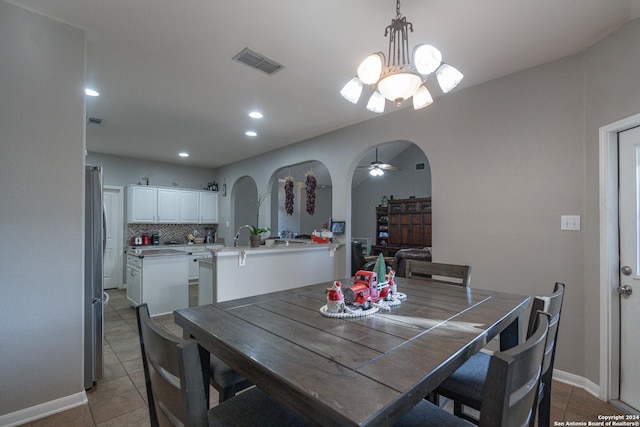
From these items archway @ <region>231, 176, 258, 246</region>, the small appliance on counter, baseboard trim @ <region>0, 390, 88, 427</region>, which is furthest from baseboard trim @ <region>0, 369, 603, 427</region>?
archway @ <region>231, 176, 258, 246</region>

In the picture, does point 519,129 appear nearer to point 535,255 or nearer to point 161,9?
point 535,255

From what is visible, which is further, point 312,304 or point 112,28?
point 112,28

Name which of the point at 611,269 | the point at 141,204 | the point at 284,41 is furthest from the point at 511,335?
the point at 141,204

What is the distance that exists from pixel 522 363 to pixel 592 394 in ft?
7.38

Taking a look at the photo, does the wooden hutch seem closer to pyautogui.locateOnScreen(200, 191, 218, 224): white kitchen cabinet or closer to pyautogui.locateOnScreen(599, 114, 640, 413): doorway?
pyautogui.locateOnScreen(200, 191, 218, 224): white kitchen cabinet

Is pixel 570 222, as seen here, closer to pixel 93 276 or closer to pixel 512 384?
pixel 512 384

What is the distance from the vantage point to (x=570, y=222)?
242 cm

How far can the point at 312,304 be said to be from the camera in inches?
64.5

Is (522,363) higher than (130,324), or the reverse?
(522,363)

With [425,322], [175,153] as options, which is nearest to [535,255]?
[425,322]

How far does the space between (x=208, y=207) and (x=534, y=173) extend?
6.38m

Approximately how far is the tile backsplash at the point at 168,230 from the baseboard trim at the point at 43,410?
4.75m

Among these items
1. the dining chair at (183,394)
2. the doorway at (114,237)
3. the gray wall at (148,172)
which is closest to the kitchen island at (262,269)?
the dining chair at (183,394)

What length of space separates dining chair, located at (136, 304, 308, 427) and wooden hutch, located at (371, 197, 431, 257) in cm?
728
